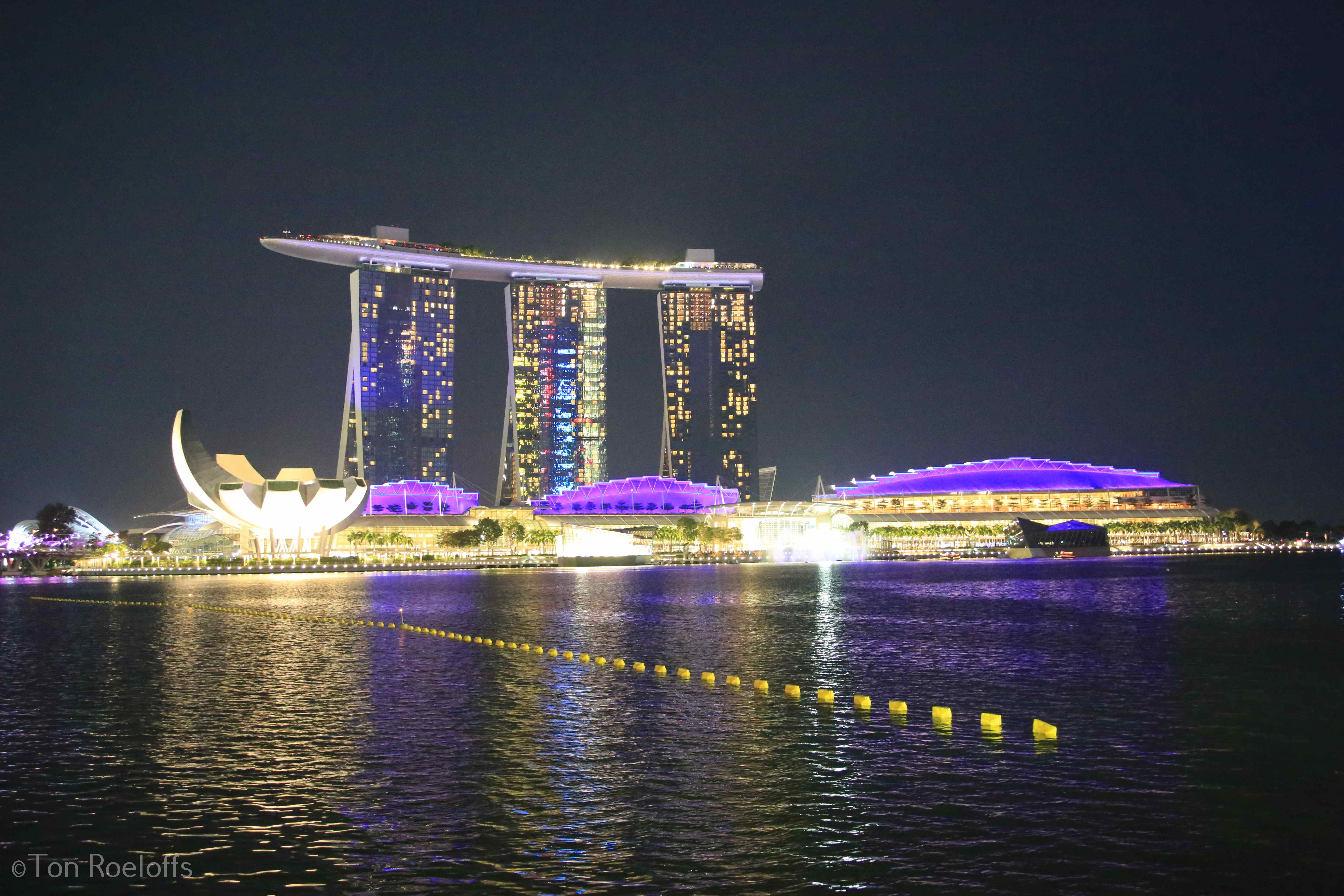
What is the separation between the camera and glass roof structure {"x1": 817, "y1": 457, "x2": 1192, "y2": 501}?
183750 mm

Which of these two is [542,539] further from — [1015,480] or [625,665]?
[625,665]

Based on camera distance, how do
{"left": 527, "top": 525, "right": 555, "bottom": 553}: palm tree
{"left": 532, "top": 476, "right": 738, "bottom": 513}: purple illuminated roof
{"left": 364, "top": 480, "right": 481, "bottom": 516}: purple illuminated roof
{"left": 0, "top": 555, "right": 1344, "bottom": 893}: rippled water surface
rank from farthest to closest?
{"left": 532, "top": 476, "right": 738, "bottom": 513}: purple illuminated roof → {"left": 364, "top": 480, "right": 481, "bottom": 516}: purple illuminated roof → {"left": 527, "top": 525, "right": 555, "bottom": 553}: palm tree → {"left": 0, "top": 555, "right": 1344, "bottom": 893}: rippled water surface

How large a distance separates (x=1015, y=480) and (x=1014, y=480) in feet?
0.77

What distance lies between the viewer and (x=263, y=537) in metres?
127

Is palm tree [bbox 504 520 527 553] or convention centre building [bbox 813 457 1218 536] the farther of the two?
convention centre building [bbox 813 457 1218 536]

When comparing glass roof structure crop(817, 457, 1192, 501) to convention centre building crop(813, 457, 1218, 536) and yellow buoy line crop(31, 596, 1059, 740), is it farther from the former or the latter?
yellow buoy line crop(31, 596, 1059, 740)

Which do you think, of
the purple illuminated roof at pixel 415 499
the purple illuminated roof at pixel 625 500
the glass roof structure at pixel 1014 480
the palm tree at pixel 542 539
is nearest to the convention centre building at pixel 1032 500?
the glass roof structure at pixel 1014 480

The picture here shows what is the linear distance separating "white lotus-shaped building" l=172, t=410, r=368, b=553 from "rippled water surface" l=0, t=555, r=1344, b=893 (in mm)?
79737

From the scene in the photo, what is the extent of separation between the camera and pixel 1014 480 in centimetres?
18488

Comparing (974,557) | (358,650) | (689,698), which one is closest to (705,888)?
(689,698)

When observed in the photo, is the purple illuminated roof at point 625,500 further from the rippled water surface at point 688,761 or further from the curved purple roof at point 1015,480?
the rippled water surface at point 688,761

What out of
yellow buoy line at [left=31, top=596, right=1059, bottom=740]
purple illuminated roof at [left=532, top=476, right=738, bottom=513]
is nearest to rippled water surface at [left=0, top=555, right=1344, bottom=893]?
yellow buoy line at [left=31, top=596, right=1059, bottom=740]

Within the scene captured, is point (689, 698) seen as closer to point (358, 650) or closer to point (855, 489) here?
point (358, 650)

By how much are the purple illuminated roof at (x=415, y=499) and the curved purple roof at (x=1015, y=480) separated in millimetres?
68993
